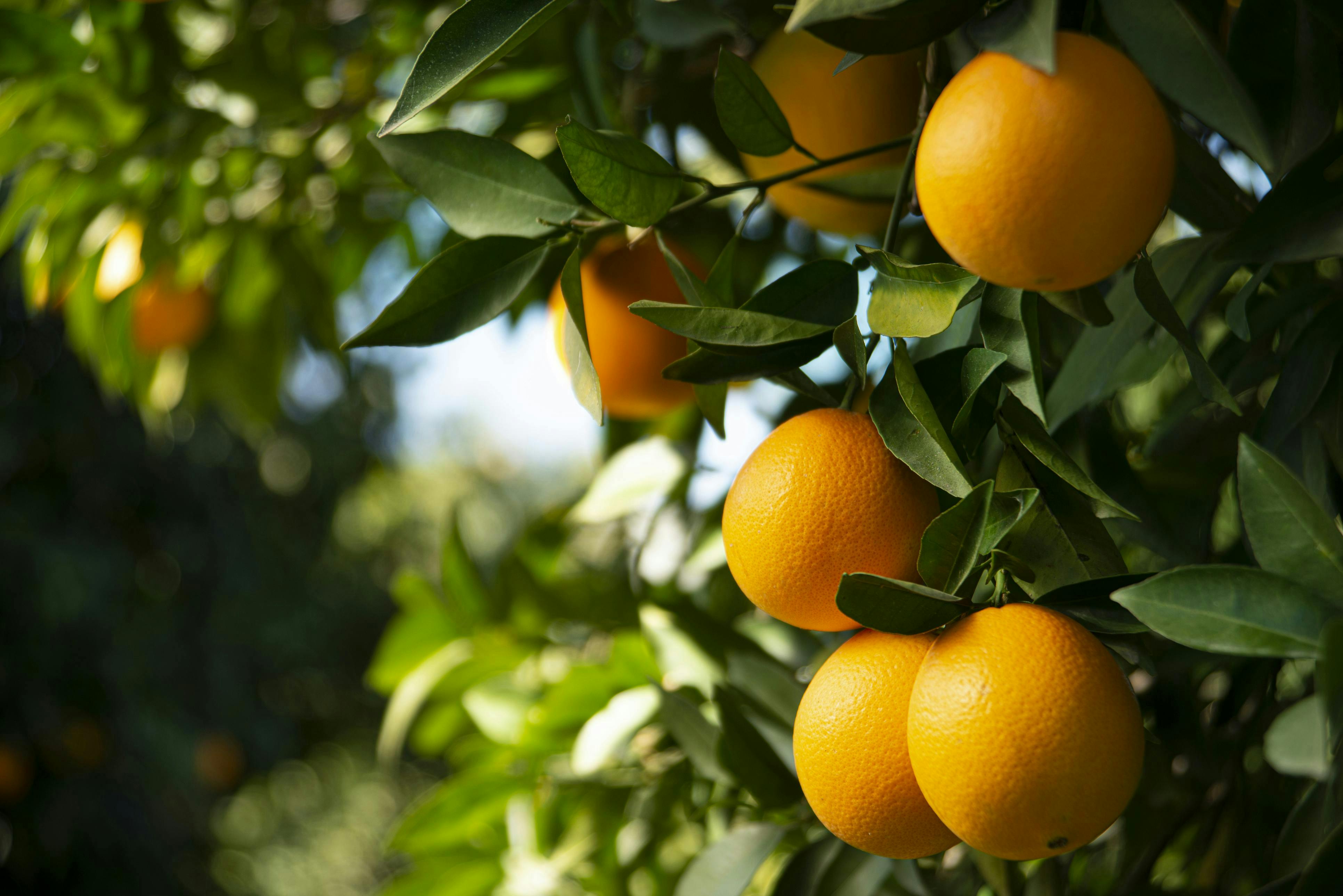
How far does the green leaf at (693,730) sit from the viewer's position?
1.75ft

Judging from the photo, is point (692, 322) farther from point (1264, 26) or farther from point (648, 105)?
point (648, 105)

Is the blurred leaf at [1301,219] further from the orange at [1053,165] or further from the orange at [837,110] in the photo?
the orange at [837,110]

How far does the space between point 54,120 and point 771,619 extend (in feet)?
2.23

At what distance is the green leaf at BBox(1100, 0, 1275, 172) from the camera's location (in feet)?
1.00

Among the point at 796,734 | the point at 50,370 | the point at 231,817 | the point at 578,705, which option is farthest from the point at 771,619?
the point at 231,817

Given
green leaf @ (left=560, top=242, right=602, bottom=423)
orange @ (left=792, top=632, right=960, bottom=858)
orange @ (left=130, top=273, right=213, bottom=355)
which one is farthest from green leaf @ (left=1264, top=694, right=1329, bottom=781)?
orange @ (left=130, top=273, right=213, bottom=355)

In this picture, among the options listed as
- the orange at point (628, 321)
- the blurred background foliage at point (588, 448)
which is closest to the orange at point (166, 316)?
the blurred background foliage at point (588, 448)

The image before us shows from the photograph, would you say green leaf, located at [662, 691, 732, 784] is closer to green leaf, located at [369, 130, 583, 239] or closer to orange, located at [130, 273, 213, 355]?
green leaf, located at [369, 130, 583, 239]

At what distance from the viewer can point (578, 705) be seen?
27.9 inches

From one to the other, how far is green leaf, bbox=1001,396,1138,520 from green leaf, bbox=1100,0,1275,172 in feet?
0.35

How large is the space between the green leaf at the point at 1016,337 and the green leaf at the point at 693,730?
0.29 m

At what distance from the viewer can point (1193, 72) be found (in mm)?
307

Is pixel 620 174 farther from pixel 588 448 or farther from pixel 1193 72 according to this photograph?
pixel 588 448

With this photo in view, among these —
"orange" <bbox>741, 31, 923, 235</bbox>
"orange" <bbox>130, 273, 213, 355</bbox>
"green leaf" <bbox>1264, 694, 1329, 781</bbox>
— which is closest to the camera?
"green leaf" <bbox>1264, 694, 1329, 781</bbox>
